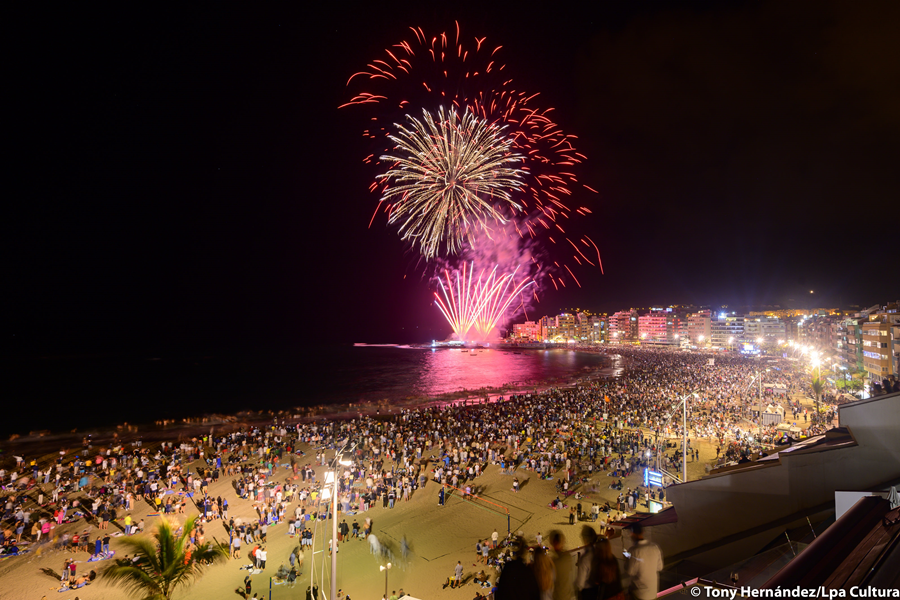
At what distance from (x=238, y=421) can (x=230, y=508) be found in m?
22.9

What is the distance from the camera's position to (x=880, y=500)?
3.92 m

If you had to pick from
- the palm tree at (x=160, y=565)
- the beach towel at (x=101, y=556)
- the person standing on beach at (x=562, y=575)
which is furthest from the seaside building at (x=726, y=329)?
the person standing on beach at (x=562, y=575)

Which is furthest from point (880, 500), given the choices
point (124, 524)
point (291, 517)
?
point (124, 524)

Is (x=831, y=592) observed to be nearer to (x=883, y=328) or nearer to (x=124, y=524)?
(x=124, y=524)

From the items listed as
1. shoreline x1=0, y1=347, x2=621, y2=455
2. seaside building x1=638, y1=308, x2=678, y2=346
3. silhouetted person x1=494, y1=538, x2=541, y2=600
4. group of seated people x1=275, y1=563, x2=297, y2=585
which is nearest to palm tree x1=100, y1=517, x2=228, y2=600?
group of seated people x1=275, y1=563, x2=297, y2=585

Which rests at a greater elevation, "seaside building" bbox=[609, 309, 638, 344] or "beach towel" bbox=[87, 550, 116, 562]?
"seaside building" bbox=[609, 309, 638, 344]

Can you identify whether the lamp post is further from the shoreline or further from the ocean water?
the ocean water

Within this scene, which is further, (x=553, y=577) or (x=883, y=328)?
(x=883, y=328)

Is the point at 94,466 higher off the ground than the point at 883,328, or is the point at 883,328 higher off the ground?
the point at 883,328

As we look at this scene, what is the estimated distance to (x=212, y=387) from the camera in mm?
65125

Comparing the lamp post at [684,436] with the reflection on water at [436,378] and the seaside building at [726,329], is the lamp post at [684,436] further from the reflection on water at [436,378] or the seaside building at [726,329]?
the seaside building at [726,329]

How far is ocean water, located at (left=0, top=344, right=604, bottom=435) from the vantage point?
45438mm

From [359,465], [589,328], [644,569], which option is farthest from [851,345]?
[589,328]

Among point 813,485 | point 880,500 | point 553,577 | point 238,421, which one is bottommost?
point 238,421
